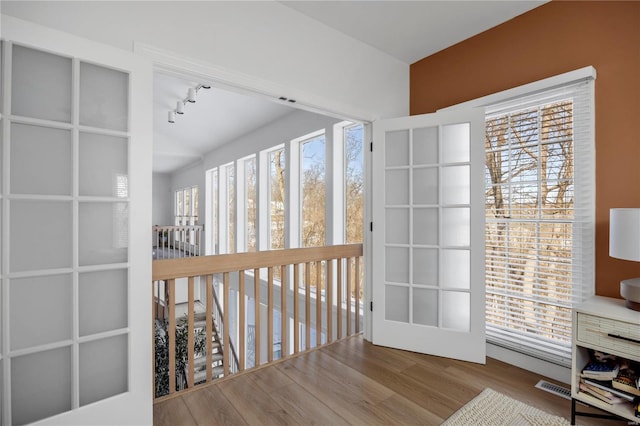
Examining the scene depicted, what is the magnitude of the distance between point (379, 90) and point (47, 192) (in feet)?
8.18

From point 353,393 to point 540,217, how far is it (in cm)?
180

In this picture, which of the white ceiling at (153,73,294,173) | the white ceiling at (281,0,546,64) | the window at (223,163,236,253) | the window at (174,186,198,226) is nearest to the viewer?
the white ceiling at (281,0,546,64)

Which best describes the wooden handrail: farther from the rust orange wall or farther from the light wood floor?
the rust orange wall

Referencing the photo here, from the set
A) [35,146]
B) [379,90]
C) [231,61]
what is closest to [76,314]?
[35,146]

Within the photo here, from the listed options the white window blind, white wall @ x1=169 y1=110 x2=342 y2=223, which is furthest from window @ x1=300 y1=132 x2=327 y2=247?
the white window blind

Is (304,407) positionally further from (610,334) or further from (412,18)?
(412,18)

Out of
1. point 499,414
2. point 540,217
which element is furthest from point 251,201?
point 499,414

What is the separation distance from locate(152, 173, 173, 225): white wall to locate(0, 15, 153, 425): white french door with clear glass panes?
936 centimetres

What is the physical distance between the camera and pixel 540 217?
2.30 m

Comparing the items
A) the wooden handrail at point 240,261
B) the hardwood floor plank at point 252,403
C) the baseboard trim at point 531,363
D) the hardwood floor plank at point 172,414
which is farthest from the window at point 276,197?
the baseboard trim at point 531,363

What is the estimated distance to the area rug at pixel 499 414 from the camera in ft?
5.71

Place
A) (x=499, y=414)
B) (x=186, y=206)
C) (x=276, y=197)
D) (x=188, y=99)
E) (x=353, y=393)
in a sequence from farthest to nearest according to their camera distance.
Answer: (x=186, y=206), (x=276, y=197), (x=188, y=99), (x=353, y=393), (x=499, y=414)

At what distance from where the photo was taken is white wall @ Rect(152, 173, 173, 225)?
33.3 ft

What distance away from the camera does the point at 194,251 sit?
677 centimetres
